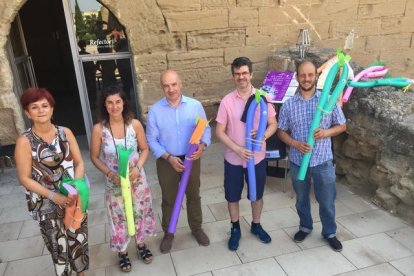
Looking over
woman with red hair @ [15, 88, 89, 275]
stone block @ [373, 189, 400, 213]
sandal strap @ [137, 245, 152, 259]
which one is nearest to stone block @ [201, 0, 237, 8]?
stone block @ [373, 189, 400, 213]

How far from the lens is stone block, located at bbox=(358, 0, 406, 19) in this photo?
5.61m

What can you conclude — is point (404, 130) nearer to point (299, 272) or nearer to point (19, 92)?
point (299, 272)

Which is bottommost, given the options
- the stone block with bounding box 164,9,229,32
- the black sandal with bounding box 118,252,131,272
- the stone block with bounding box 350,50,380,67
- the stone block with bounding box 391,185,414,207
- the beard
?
the black sandal with bounding box 118,252,131,272

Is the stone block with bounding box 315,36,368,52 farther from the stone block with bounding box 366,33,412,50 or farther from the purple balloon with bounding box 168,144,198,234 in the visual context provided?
the purple balloon with bounding box 168,144,198,234

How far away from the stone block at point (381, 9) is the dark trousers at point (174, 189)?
4.36 m

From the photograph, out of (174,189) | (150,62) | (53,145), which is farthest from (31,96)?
(150,62)

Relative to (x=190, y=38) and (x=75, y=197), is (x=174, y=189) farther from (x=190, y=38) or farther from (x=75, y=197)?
(x=190, y=38)

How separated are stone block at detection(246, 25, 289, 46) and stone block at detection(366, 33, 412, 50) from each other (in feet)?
5.18

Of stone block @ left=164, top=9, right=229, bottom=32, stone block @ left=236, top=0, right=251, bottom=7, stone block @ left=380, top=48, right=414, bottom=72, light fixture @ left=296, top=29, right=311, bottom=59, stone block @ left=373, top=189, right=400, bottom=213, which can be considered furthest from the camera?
stone block @ left=380, top=48, right=414, bottom=72

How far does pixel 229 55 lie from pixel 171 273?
138 inches

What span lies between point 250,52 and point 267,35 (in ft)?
1.22

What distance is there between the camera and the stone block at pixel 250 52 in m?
5.30

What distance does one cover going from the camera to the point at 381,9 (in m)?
5.67

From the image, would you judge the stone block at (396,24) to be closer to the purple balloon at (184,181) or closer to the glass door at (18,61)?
the purple balloon at (184,181)
